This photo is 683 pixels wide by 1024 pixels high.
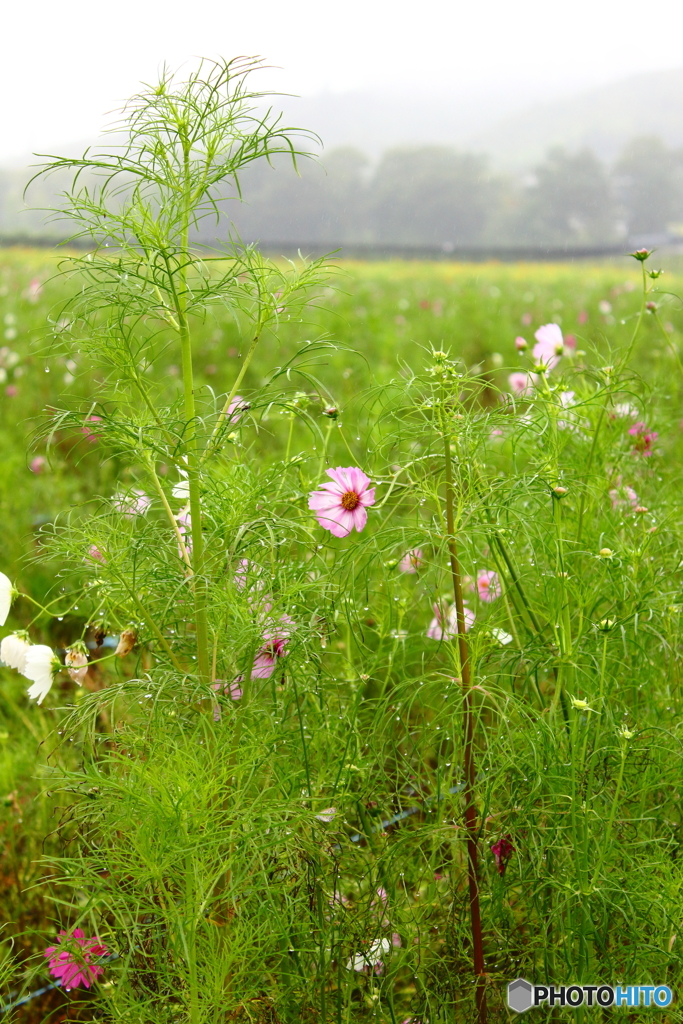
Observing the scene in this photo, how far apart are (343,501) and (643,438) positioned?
63 cm

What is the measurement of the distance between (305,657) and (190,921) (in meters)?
0.26

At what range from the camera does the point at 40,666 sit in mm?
877

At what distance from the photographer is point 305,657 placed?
825 millimetres

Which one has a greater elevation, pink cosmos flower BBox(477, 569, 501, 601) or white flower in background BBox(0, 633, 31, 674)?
white flower in background BBox(0, 633, 31, 674)

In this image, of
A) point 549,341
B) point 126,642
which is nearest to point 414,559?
point 126,642

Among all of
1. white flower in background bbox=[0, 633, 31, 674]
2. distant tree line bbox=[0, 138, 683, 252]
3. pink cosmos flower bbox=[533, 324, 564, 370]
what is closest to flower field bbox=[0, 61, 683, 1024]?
white flower in background bbox=[0, 633, 31, 674]

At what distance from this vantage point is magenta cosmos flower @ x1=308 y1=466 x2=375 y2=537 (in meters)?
0.91

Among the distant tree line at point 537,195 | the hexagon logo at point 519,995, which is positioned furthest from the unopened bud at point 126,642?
the distant tree line at point 537,195

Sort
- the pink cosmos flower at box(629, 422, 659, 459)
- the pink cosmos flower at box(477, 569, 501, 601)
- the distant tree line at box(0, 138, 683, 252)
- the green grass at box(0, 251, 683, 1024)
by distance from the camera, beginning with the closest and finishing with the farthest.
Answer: the green grass at box(0, 251, 683, 1024) < the pink cosmos flower at box(477, 569, 501, 601) < the pink cosmos flower at box(629, 422, 659, 459) < the distant tree line at box(0, 138, 683, 252)

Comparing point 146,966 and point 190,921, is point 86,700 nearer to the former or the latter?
point 190,921

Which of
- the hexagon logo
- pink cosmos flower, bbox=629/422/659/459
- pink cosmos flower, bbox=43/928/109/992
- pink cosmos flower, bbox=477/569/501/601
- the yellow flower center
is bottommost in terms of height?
the hexagon logo

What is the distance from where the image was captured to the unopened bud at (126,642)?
87cm

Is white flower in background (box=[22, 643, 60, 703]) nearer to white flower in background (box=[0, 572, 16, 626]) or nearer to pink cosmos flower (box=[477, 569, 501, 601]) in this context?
white flower in background (box=[0, 572, 16, 626])

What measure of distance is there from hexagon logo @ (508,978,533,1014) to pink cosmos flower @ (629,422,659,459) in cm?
80
